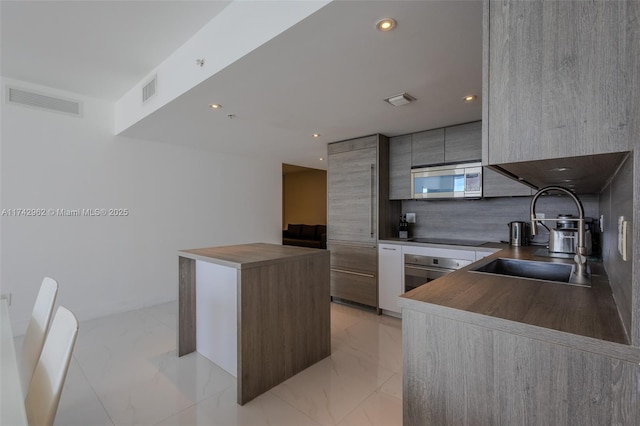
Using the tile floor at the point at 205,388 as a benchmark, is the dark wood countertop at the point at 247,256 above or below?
above

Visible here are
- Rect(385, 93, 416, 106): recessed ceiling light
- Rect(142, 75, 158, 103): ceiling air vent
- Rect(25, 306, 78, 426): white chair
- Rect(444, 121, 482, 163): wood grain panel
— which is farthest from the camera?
Rect(444, 121, 482, 163): wood grain panel

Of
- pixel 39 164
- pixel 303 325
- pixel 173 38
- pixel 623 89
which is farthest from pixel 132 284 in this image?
pixel 623 89

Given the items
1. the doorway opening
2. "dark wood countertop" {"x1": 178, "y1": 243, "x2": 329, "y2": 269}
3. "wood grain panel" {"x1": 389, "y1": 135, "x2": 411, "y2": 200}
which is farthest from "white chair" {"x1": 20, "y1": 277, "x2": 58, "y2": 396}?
the doorway opening

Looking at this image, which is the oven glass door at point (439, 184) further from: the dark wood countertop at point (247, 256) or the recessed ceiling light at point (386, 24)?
the recessed ceiling light at point (386, 24)

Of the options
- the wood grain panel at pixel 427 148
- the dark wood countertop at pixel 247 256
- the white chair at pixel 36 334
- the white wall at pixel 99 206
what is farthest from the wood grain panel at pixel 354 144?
the white chair at pixel 36 334

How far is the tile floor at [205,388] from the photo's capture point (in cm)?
176

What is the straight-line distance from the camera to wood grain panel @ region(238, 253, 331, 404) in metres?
1.93

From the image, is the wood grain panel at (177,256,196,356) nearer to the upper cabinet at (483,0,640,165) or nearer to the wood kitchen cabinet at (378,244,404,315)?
the wood kitchen cabinet at (378,244,404,315)

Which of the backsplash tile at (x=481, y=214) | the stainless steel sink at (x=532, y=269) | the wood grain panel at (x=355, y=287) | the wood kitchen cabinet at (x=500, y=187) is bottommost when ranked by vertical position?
the wood grain panel at (x=355, y=287)

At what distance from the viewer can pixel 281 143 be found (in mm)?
4062

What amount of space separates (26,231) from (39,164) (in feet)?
2.28

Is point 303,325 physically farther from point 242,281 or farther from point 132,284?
point 132,284

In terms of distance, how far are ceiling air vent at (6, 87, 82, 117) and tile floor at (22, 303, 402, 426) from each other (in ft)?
7.71

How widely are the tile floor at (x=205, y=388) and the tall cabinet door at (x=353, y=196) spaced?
1.25 m
